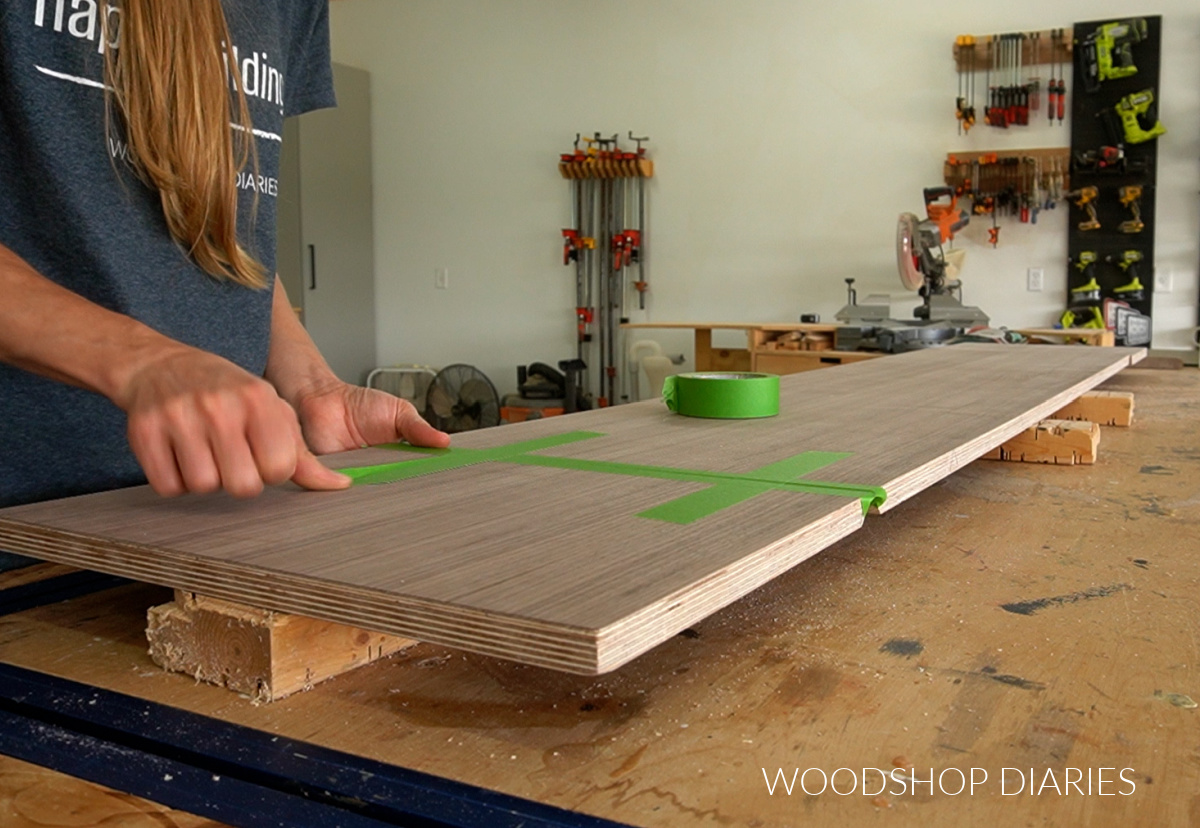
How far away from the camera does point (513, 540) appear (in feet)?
2.37

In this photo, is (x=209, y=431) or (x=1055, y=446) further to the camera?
(x=1055, y=446)

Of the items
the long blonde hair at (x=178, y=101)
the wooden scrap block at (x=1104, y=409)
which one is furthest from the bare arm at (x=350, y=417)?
the wooden scrap block at (x=1104, y=409)

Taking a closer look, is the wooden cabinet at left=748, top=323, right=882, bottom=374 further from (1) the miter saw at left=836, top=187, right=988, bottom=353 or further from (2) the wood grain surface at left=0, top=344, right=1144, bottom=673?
(2) the wood grain surface at left=0, top=344, right=1144, bottom=673

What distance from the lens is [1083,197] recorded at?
504 centimetres

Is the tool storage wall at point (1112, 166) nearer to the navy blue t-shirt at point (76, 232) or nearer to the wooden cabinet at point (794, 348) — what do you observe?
the wooden cabinet at point (794, 348)

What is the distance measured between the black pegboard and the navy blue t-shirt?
4.78 m

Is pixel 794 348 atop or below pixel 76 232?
below

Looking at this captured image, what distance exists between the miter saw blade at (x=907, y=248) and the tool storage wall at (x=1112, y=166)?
112 cm

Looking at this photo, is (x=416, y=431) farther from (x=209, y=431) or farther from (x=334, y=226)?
(x=334, y=226)

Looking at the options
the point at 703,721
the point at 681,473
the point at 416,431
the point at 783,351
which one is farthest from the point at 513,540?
the point at 783,351

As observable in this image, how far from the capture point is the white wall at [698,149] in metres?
5.27

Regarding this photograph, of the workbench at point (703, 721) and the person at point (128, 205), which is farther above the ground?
the person at point (128, 205)

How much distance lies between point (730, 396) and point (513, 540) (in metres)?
0.71

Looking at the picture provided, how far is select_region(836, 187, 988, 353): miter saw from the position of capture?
400 centimetres
